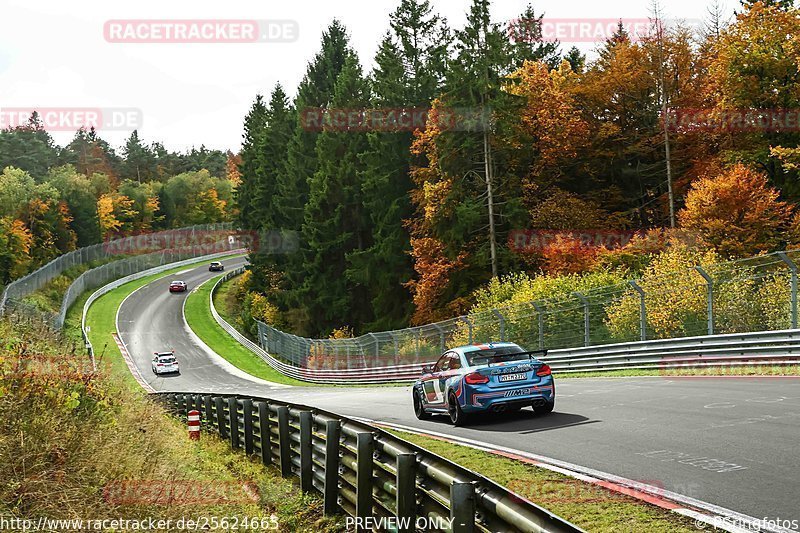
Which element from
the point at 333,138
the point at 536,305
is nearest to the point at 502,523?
the point at 536,305

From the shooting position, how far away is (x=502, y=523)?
570 cm

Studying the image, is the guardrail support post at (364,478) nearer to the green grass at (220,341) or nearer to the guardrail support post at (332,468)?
the guardrail support post at (332,468)

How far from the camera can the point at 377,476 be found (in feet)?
28.9

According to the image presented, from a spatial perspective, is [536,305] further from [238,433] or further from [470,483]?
[470,483]

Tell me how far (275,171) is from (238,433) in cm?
6934

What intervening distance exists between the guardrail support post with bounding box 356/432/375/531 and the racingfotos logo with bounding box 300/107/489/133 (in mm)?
40728

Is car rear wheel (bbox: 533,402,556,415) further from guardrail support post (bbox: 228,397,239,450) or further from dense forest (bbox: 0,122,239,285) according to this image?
dense forest (bbox: 0,122,239,285)

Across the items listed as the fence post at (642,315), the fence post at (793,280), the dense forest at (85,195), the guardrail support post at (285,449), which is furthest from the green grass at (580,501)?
the dense forest at (85,195)

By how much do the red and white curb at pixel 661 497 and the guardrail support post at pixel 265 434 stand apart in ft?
12.2

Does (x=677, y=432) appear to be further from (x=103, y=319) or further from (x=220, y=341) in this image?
(x=103, y=319)

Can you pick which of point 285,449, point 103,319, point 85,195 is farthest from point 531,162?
point 85,195

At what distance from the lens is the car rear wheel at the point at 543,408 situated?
1533cm

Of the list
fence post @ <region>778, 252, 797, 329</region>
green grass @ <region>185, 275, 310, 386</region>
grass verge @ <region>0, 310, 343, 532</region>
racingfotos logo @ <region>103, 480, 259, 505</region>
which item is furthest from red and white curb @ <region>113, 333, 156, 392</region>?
racingfotos logo @ <region>103, 480, 259, 505</region>

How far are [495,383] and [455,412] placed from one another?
117 cm
